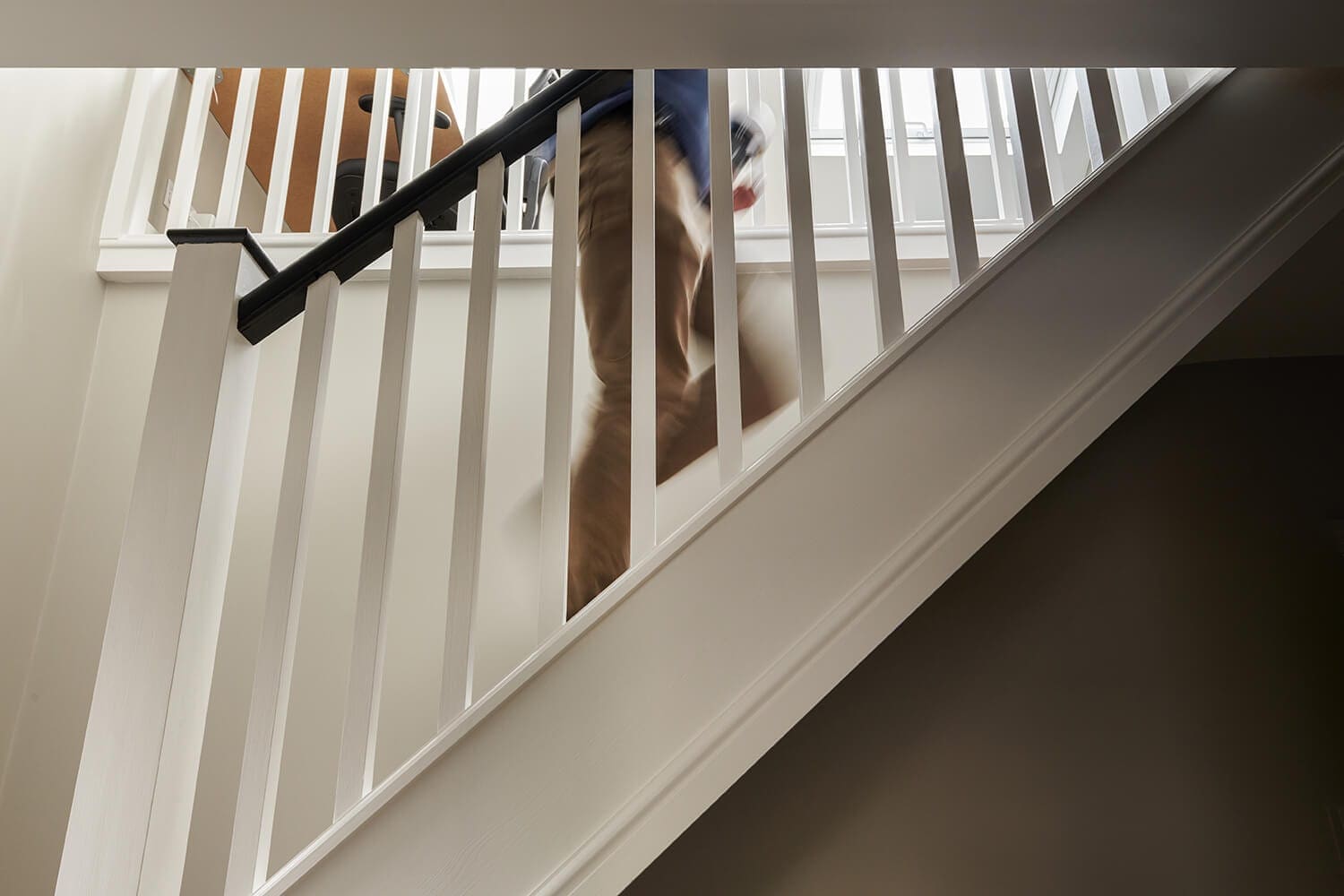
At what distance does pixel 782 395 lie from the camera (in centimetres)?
186

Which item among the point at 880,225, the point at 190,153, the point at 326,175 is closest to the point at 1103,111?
the point at 880,225

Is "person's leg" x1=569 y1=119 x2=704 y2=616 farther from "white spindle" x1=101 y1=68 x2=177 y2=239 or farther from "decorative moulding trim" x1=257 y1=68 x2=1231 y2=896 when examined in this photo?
"white spindle" x1=101 y1=68 x2=177 y2=239

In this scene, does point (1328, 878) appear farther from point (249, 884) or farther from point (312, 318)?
point (312, 318)

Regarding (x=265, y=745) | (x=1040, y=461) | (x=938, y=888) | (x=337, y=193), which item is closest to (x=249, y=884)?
(x=265, y=745)

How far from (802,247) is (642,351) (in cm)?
26

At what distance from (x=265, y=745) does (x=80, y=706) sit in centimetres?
126

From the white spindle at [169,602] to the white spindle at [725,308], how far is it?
655 millimetres

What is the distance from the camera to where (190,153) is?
2.22 metres

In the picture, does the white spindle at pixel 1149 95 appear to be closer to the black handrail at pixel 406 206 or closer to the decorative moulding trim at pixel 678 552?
the decorative moulding trim at pixel 678 552

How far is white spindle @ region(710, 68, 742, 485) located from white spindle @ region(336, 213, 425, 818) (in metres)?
0.40

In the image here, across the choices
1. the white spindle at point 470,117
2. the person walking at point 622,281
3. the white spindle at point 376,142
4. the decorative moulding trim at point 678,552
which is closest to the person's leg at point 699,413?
the person walking at point 622,281

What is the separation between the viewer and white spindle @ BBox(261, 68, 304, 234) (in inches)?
85.8

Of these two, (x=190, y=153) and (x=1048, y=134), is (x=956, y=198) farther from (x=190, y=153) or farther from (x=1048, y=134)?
(x=190, y=153)

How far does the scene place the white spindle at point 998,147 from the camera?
1.39 m
